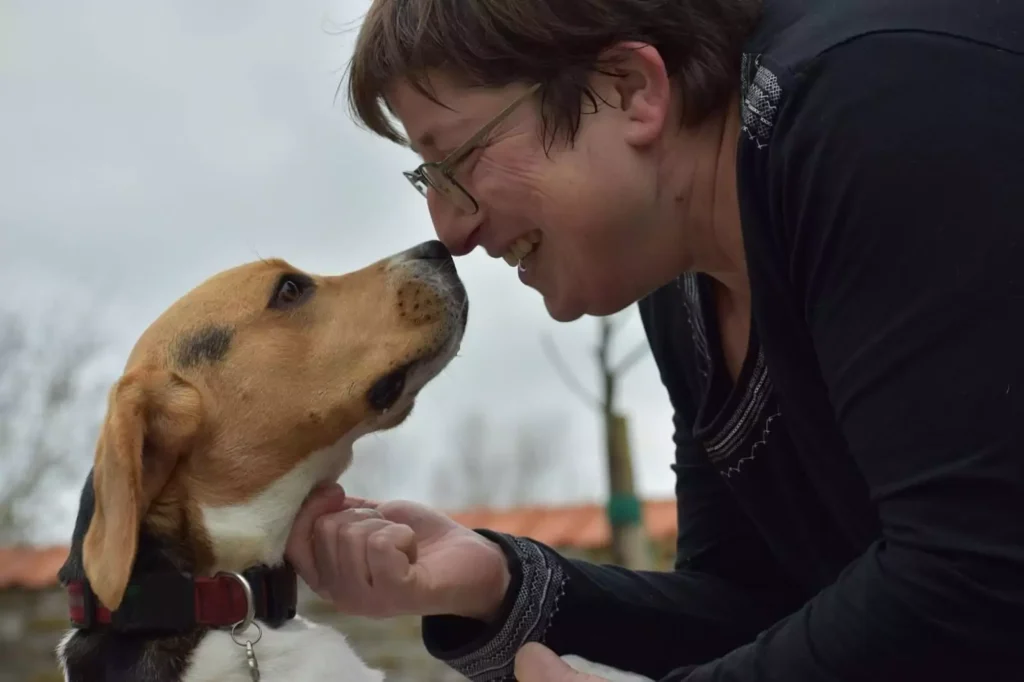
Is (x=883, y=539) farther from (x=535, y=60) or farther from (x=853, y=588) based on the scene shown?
(x=535, y=60)

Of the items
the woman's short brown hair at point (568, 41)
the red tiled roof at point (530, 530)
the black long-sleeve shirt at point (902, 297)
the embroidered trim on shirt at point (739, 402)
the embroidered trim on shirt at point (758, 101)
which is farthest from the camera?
the red tiled roof at point (530, 530)

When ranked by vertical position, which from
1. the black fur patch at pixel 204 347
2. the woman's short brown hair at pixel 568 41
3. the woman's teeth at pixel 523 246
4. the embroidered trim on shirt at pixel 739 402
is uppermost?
the woman's short brown hair at pixel 568 41

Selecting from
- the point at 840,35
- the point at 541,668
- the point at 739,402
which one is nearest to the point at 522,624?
the point at 541,668

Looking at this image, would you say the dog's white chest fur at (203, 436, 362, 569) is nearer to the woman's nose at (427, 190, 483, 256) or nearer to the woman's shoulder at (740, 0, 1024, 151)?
the woman's nose at (427, 190, 483, 256)

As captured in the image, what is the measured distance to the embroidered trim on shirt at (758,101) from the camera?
46.5 inches

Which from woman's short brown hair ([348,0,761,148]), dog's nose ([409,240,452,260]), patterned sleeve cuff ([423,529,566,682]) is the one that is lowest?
patterned sleeve cuff ([423,529,566,682])

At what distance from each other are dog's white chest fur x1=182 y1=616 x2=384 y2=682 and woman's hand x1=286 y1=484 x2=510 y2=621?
67 millimetres

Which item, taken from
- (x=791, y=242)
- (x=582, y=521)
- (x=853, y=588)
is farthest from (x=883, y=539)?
(x=582, y=521)

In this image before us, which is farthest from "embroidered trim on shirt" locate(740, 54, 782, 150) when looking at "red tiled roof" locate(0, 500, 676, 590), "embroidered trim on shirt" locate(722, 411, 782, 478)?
"red tiled roof" locate(0, 500, 676, 590)

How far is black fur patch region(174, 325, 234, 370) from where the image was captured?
178cm

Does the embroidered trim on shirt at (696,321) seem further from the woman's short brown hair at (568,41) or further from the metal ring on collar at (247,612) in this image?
the metal ring on collar at (247,612)

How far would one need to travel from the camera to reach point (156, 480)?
1653mm

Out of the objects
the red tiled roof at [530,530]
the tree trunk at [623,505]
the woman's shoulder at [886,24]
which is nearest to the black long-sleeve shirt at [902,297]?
the woman's shoulder at [886,24]

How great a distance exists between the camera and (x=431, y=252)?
6.39 ft
